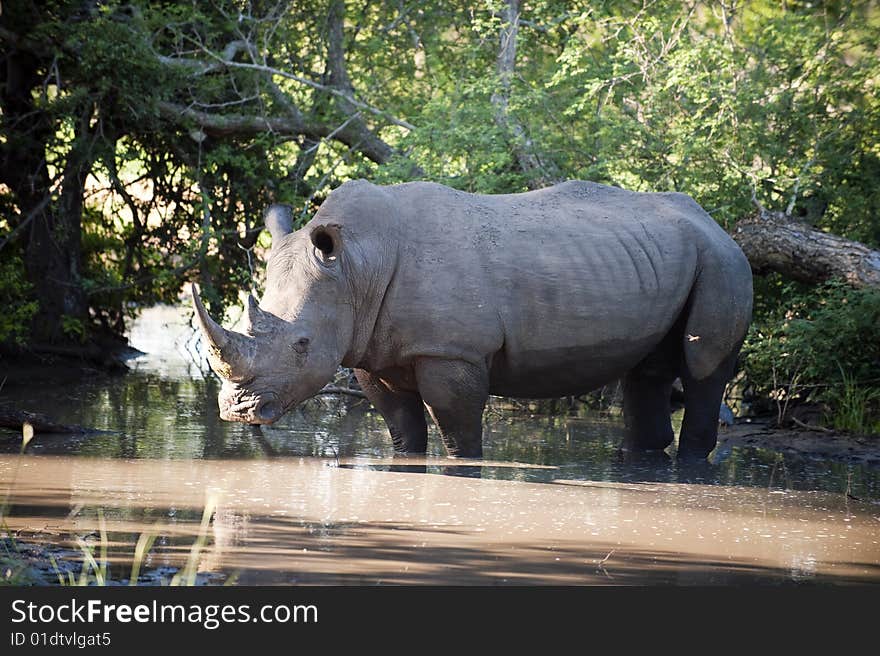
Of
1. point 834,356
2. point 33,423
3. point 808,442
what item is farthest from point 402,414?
point 834,356

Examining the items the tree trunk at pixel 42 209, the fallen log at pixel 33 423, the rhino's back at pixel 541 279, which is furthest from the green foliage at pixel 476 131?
the fallen log at pixel 33 423

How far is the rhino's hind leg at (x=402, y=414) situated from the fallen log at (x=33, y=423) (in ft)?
6.34

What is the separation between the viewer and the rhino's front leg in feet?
23.5

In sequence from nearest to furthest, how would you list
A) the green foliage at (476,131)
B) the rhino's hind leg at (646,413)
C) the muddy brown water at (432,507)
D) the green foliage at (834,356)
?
the muddy brown water at (432,507), the rhino's hind leg at (646,413), the green foliage at (834,356), the green foliage at (476,131)

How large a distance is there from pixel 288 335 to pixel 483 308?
1.19 metres

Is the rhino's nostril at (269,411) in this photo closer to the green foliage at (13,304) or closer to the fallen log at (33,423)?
the fallen log at (33,423)

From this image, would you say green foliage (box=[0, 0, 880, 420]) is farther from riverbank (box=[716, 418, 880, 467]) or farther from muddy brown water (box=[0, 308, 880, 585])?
muddy brown water (box=[0, 308, 880, 585])

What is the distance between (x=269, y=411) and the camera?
263 inches

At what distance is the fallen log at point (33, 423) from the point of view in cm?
771

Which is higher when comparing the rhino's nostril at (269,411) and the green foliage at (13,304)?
the green foliage at (13,304)

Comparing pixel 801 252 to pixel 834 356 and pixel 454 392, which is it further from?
pixel 454 392

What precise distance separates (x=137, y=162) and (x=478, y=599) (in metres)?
10.6

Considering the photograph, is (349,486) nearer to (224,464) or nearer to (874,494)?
(224,464)

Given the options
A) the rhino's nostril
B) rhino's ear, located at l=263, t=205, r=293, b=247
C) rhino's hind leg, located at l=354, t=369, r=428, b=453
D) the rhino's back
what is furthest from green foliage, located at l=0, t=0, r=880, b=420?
the rhino's nostril
